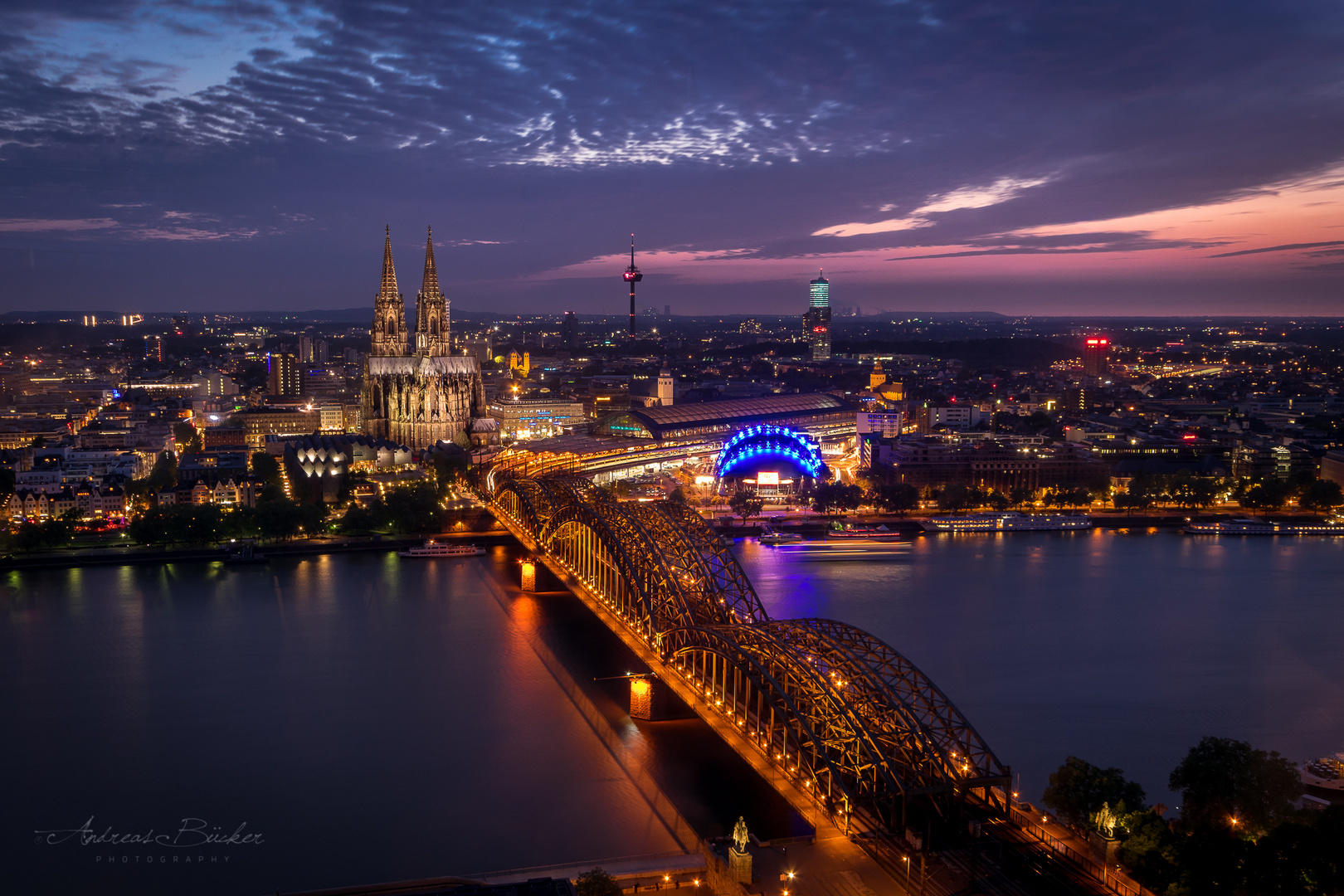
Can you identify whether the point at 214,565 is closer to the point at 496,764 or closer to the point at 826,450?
the point at 496,764

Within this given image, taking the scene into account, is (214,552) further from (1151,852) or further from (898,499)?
(1151,852)

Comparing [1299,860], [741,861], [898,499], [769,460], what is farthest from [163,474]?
[1299,860]

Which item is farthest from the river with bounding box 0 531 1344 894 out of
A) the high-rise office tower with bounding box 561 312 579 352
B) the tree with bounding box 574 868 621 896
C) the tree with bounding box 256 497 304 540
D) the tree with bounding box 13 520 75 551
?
the high-rise office tower with bounding box 561 312 579 352

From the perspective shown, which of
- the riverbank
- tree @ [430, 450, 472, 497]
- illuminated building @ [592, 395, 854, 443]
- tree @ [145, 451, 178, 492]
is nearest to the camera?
the riverbank

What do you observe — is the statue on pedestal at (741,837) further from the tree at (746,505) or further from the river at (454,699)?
the tree at (746,505)

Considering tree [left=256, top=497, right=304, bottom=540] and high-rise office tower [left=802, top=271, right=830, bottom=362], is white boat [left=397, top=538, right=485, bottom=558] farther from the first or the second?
high-rise office tower [left=802, top=271, right=830, bottom=362]

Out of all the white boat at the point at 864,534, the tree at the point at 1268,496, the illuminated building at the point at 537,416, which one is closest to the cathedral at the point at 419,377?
the illuminated building at the point at 537,416

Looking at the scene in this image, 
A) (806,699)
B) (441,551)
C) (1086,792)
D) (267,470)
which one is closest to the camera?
(1086,792)
